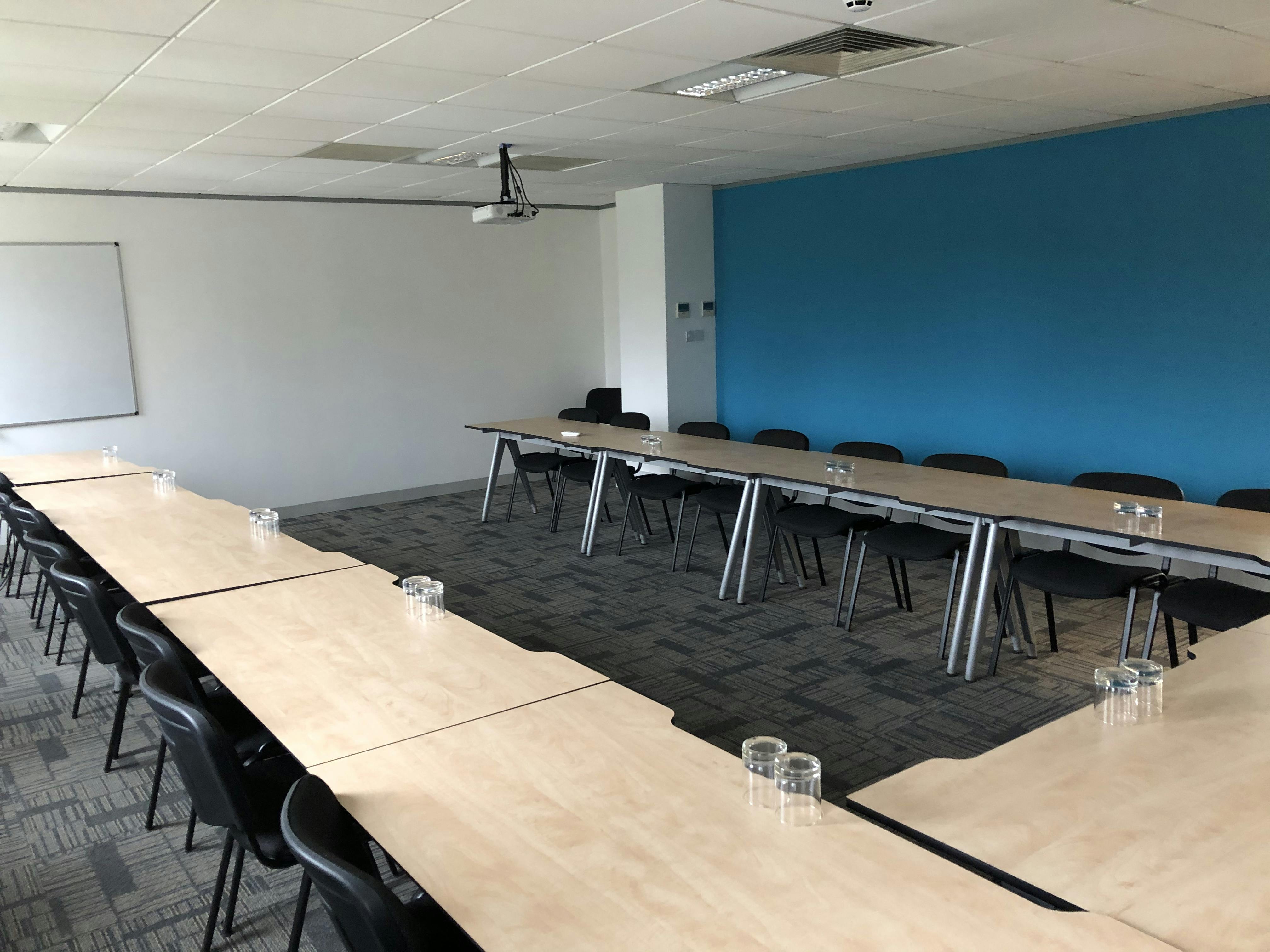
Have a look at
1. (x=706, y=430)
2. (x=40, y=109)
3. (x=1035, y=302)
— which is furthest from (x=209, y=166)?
(x=1035, y=302)

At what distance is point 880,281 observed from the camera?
7672mm

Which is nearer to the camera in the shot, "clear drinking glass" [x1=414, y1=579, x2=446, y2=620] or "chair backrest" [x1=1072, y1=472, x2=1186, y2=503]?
"clear drinking glass" [x1=414, y1=579, x2=446, y2=620]

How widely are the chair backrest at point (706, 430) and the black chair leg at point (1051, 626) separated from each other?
2810mm

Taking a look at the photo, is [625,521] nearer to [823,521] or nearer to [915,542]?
[823,521]

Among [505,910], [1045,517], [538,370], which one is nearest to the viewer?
[505,910]

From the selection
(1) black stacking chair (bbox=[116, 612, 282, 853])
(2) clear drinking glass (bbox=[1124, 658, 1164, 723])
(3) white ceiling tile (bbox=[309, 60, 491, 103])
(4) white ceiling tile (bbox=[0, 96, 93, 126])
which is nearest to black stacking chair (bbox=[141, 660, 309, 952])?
(1) black stacking chair (bbox=[116, 612, 282, 853])

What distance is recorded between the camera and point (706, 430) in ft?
24.5

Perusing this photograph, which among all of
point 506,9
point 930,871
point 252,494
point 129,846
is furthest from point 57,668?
point 930,871

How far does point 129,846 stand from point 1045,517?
12.9 feet

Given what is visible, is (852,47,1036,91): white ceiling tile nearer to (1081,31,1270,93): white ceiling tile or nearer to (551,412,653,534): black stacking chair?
(1081,31,1270,93): white ceiling tile

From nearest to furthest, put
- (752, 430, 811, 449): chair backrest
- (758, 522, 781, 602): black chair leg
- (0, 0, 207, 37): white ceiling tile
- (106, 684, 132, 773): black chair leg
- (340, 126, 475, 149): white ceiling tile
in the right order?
(0, 0, 207, 37): white ceiling tile
(106, 684, 132, 773): black chair leg
(340, 126, 475, 149): white ceiling tile
(758, 522, 781, 602): black chair leg
(752, 430, 811, 449): chair backrest

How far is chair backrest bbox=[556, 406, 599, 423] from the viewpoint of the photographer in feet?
28.1

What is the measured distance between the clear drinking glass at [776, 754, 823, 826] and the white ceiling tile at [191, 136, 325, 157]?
507cm

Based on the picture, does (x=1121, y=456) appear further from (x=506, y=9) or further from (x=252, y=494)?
(x=252, y=494)
